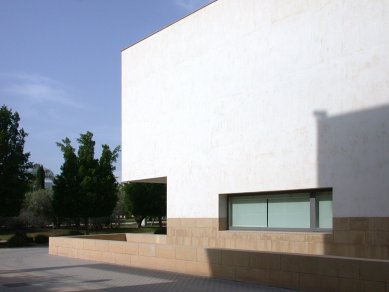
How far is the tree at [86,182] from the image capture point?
157 ft

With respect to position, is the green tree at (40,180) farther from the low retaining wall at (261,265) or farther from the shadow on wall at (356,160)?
the shadow on wall at (356,160)

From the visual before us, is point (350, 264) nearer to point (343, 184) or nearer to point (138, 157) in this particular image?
point (343, 184)

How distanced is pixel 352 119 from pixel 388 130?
1.24 meters

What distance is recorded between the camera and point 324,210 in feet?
54.3

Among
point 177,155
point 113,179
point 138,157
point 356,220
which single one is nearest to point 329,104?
point 356,220

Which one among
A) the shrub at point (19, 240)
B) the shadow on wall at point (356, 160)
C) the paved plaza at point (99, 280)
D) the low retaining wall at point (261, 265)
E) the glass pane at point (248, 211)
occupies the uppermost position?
the shadow on wall at point (356, 160)

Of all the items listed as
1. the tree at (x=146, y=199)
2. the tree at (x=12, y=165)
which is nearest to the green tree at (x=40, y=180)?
the tree at (x=146, y=199)

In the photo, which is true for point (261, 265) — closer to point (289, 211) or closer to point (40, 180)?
point (289, 211)

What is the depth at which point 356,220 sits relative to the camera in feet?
48.8

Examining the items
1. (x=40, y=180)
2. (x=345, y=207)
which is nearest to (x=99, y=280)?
(x=345, y=207)

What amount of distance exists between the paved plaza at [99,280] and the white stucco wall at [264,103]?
4.45 meters

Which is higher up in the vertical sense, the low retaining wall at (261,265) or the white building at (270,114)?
the white building at (270,114)

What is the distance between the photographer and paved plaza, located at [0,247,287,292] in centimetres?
1320

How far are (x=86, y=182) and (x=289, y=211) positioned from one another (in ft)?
107
